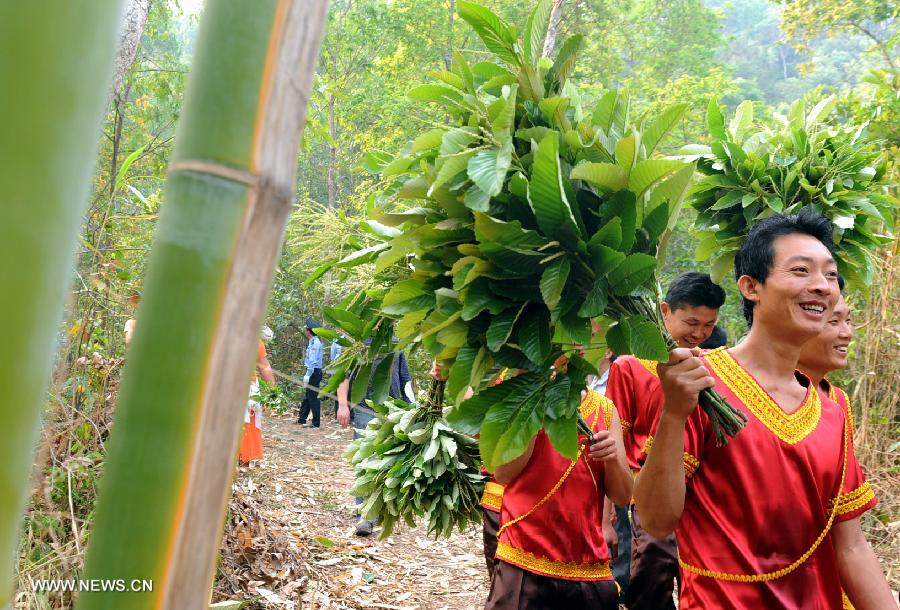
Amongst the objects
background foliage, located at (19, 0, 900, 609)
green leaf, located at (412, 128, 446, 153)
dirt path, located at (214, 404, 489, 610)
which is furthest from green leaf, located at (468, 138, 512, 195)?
dirt path, located at (214, 404, 489, 610)

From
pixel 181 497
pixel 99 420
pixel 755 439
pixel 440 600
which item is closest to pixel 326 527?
pixel 440 600

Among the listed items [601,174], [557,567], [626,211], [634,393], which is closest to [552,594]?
[557,567]

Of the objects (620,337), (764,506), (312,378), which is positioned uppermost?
(620,337)

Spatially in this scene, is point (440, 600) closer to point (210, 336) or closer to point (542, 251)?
point (542, 251)

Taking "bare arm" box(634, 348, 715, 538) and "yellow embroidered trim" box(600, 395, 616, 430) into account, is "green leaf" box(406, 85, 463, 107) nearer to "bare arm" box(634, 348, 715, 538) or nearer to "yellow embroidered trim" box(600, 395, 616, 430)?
"bare arm" box(634, 348, 715, 538)

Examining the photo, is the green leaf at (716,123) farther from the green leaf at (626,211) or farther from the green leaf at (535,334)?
the green leaf at (535,334)

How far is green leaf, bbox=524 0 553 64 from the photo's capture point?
87.3 inches

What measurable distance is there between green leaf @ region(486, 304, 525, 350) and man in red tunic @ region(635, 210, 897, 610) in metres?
0.63

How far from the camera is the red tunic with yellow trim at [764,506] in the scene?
2.72 metres

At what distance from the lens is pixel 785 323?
2.95m

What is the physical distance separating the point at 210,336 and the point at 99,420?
4103 millimetres

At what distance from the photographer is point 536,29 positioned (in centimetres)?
227

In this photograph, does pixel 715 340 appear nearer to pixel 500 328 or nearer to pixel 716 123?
pixel 716 123

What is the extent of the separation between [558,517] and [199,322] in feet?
10.8
